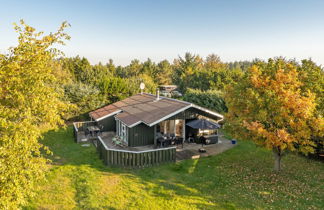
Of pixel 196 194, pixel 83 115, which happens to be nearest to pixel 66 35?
pixel 196 194

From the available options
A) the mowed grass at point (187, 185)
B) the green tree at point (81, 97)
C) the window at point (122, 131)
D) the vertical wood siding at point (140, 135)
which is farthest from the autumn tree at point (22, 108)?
the green tree at point (81, 97)

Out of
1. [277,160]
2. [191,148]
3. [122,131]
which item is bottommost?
[191,148]

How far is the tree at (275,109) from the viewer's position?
9297 mm

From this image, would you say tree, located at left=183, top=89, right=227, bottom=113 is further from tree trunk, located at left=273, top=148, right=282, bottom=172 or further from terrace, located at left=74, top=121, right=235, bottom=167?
tree trunk, located at left=273, top=148, right=282, bottom=172

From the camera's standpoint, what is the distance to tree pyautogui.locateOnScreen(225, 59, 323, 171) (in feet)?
30.5

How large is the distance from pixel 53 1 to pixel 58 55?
1304 cm

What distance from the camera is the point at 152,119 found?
14945mm

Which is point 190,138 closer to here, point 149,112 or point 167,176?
point 149,112

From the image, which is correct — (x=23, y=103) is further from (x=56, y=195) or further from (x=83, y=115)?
(x=83, y=115)

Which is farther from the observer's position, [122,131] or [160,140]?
[122,131]

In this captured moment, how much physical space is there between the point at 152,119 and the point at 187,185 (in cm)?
608

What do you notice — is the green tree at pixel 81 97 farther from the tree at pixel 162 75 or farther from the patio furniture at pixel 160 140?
the tree at pixel 162 75

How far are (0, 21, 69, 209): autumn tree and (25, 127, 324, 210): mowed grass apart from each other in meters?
4.00

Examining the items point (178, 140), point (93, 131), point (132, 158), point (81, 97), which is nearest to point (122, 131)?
point (93, 131)
